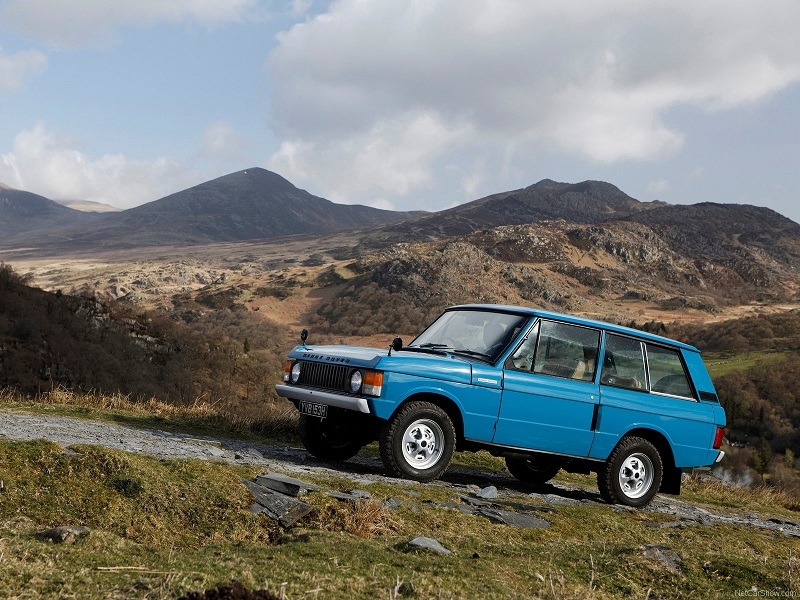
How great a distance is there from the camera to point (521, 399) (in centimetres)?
858

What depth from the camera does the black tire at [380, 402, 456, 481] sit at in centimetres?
814

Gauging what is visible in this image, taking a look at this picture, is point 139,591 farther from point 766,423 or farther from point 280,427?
point 766,423

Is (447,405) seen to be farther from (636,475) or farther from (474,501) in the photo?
(636,475)

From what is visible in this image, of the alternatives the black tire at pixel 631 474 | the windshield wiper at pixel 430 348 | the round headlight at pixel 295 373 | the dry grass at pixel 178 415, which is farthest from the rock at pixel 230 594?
the dry grass at pixel 178 415

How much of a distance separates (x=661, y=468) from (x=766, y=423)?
216 feet

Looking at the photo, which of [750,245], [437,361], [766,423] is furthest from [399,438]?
[750,245]

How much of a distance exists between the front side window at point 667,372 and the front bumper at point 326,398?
373 centimetres

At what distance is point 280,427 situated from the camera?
12312mm

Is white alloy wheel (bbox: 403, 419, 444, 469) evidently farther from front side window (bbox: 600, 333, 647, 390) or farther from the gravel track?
front side window (bbox: 600, 333, 647, 390)

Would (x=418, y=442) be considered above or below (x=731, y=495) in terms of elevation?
above

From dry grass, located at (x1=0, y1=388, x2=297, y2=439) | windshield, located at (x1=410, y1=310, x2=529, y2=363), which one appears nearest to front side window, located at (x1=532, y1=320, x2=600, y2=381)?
windshield, located at (x1=410, y1=310, x2=529, y2=363)

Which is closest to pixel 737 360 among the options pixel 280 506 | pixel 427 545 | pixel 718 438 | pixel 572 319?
pixel 718 438

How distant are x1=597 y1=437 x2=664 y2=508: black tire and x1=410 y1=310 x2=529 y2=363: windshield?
1880 millimetres

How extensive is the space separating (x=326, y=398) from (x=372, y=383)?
0.62 metres
